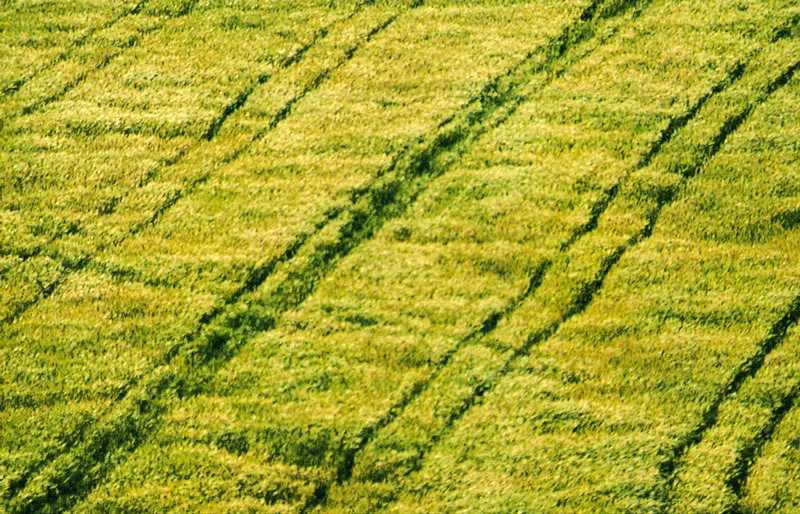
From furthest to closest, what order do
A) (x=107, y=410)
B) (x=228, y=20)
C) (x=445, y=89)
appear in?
(x=228, y=20)
(x=445, y=89)
(x=107, y=410)

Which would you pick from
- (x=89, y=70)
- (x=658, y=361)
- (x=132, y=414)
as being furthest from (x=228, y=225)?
(x=658, y=361)

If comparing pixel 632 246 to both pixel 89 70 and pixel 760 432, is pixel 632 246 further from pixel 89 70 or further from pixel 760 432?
pixel 89 70

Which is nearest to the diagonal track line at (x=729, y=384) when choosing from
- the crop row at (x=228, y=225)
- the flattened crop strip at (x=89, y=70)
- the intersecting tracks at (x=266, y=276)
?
the intersecting tracks at (x=266, y=276)

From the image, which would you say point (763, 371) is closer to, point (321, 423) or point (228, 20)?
point (321, 423)

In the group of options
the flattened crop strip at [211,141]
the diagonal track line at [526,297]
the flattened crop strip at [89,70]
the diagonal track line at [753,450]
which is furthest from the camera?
the flattened crop strip at [89,70]

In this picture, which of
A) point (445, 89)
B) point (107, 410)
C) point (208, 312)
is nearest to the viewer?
point (107, 410)

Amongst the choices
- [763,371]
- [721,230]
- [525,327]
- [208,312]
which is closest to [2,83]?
[208,312]

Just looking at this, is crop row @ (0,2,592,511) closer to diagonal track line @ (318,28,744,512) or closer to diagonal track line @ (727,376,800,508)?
diagonal track line @ (318,28,744,512)

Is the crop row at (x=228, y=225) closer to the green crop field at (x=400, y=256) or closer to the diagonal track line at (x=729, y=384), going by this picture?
the green crop field at (x=400, y=256)

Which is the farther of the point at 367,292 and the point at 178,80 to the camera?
the point at 178,80
